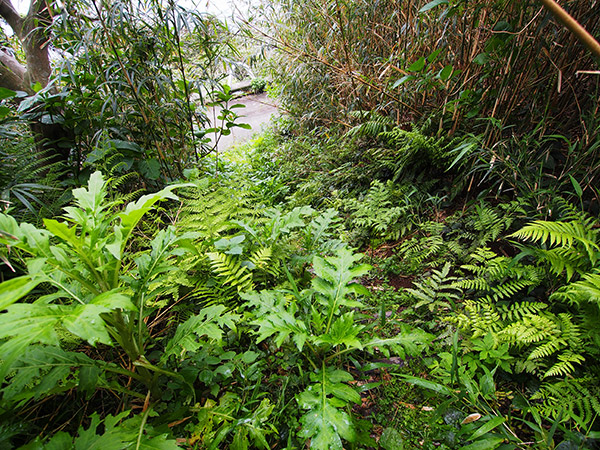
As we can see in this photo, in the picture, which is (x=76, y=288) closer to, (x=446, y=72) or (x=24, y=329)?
(x=24, y=329)

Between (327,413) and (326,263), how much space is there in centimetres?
58

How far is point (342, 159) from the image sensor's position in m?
3.06

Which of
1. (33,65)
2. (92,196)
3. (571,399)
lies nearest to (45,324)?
(92,196)

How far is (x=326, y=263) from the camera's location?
3.91 ft

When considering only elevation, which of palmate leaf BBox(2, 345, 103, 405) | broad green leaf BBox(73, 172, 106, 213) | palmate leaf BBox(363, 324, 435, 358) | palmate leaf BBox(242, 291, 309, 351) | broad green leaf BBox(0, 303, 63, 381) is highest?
broad green leaf BBox(73, 172, 106, 213)

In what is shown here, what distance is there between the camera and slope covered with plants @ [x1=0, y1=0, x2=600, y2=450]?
0.83 metres

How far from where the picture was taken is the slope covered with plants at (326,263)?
0.83 m

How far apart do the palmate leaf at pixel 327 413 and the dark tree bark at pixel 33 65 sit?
8.12 ft

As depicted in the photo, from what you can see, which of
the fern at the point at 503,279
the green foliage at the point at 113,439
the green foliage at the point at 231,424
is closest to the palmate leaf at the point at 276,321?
the green foliage at the point at 231,424

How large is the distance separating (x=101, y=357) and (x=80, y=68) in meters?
2.35

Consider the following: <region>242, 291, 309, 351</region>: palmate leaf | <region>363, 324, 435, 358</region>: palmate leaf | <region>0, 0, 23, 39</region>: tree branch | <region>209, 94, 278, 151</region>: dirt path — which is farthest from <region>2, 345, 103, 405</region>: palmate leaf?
<region>209, 94, 278, 151</region>: dirt path

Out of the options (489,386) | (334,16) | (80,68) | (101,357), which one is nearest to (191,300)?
(101,357)

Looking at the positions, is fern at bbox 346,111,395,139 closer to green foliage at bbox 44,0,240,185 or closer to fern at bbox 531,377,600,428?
green foliage at bbox 44,0,240,185

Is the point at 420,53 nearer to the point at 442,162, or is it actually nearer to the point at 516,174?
the point at 442,162
